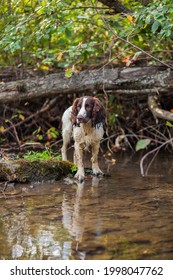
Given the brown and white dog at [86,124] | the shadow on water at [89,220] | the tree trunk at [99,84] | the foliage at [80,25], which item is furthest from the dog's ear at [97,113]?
the tree trunk at [99,84]

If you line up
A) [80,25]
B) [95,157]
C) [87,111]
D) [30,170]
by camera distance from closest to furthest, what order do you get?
[30,170] → [87,111] → [95,157] → [80,25]

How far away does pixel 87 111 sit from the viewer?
23.2ft

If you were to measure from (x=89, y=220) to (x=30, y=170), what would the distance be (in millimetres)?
→ 2291

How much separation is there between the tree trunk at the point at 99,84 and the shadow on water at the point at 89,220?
6.62ft

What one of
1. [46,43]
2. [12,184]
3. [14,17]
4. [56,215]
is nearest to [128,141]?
[46,43]

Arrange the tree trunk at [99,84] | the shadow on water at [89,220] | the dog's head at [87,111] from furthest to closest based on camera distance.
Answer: the tree trunk at [99,84], the dog's head at [87,111], the shadow on water at [89,220]

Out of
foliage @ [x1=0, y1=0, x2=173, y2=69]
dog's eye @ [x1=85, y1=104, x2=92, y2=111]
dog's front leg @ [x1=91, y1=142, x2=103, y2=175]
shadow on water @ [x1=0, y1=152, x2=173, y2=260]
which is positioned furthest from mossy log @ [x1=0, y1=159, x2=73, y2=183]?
foliage @ [x1=0, y1=0, x2=173, y2=69]

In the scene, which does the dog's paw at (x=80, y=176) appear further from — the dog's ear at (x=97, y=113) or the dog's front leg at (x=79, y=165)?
the dog's ear at (x=97, y=113)

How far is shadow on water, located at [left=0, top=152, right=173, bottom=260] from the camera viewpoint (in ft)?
12.7

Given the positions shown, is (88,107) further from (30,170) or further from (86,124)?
(30,170)

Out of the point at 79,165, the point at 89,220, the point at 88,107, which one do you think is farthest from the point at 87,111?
the point at 89,220

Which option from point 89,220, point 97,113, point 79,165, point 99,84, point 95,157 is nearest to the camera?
point 89,220

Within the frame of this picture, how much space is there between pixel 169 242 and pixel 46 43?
8.13m

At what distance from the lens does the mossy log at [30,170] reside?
6.75 meters
